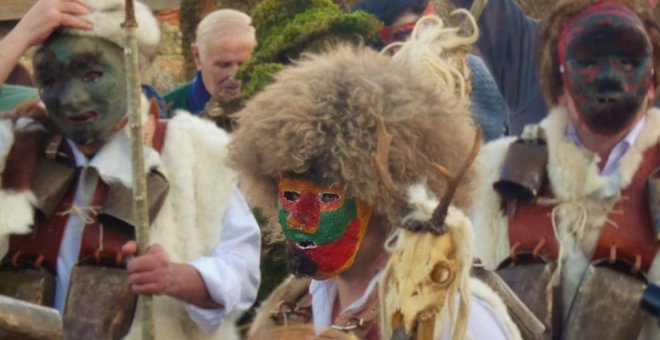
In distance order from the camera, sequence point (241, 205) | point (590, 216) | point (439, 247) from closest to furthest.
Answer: point (439, 247) → point (590, 216) → point (241, 205)

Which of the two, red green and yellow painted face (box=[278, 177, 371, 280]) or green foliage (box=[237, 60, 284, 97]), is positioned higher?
red green and yellow painted face (box=[278, 177, 371, 280])

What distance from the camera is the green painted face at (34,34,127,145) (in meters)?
5.50

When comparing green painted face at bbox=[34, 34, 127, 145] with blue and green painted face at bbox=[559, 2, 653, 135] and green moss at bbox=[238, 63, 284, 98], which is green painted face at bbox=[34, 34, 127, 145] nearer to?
green moss at bbox=[238, 63, 284, 98]

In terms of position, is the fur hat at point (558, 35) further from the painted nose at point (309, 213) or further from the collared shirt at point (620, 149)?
the painted nose at point (309, 213)

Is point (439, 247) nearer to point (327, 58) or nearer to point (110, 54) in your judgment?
point (327, 58)

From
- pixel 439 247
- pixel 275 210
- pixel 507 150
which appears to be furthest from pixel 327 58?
pixel 507 150

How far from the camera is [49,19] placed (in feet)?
18.0

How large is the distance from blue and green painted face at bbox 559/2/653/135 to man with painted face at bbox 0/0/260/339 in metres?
1.18

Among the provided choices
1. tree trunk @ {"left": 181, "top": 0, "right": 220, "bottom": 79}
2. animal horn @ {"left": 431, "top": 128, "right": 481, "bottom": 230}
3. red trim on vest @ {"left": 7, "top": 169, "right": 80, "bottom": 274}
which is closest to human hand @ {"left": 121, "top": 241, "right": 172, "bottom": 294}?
red trim on vest @ {"left": 7, "top": 169, "right": 80, "bottom": 274}

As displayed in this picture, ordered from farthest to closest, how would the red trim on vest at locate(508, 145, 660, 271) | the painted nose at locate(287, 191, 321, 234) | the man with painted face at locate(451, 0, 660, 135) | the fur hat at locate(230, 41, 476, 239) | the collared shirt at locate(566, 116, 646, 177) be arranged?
the man with painted face at locate(451, 0, 660, 135)
the collared shirt at locate(566, 116, 646, 177)
the red trim on vest at locate(508, 145, 660, 271)
the painted nose at locate(287, 191, 321, 234)
the fur hat at locate(230, 41, 476, 239)

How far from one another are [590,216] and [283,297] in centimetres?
133

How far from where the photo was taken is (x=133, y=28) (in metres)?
5.11

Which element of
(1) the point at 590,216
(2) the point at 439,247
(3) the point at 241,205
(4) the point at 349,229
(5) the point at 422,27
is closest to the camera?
(2) the point at 439,247

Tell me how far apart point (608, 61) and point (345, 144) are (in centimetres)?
152
